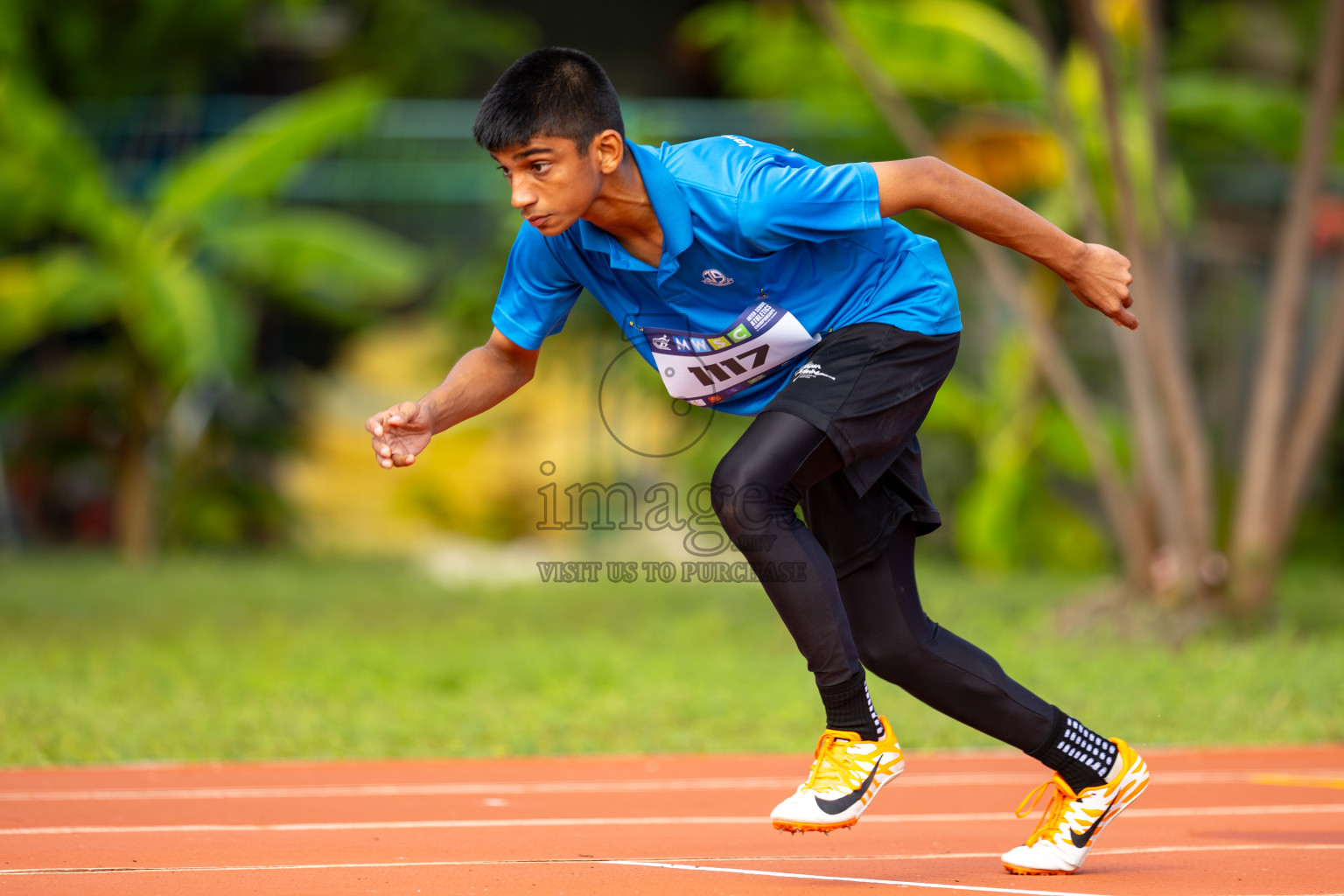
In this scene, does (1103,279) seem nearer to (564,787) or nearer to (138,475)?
(564,787)

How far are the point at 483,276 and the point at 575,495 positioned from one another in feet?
8.62

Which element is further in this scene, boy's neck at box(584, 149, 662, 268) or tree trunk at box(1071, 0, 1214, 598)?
tree trunk at box(1071, 0, 1214, 598)

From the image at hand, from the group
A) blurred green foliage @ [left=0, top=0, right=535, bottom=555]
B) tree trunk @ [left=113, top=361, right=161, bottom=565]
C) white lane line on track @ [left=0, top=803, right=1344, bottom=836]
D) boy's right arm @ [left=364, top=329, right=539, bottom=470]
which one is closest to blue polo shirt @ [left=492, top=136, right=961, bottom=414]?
boy's right arm @ [left=364, top=329, right=539, bottom=470]

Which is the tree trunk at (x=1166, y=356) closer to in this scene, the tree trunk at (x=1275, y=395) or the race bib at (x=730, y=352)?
the tree trunk at (x=1275, y=395)

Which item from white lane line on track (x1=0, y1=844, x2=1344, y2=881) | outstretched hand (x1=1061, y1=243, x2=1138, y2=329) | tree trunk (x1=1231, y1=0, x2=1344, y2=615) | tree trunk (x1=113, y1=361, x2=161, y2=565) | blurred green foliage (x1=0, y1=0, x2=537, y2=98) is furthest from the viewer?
blurred green foliage (x1=0, y1=0, x2=537, y2=98)

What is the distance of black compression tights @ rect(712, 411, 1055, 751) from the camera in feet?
10.7

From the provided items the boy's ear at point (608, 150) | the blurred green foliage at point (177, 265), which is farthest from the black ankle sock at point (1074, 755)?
the blurred green foliage at point (177, 265)

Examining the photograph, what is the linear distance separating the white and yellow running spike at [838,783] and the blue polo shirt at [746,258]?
867mm

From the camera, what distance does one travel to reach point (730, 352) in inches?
136

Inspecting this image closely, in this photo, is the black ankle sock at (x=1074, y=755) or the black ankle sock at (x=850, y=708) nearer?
the black ankle sock at (x=850, y=708)

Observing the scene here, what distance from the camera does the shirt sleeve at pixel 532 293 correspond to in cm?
364

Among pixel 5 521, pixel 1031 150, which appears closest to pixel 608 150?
pixel 1031 150

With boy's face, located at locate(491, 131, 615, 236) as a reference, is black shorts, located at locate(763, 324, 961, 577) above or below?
below

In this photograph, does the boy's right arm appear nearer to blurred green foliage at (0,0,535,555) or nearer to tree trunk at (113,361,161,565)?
blurred green foliage at (0,0,535,555)
